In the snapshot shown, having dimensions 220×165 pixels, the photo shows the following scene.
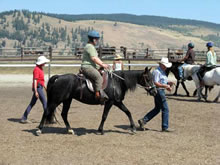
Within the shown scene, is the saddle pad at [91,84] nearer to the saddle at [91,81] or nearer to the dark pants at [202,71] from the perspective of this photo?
the saddle at [91,81]

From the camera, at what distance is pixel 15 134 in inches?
362

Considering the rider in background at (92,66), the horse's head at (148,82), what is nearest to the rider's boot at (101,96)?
the rider in background at (92,66)

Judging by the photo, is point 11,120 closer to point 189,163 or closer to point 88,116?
point 88,116

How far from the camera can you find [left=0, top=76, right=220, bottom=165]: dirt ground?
707 centimetres

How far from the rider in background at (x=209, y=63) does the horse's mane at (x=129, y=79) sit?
5.79 m

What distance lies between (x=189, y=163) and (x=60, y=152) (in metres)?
2.40

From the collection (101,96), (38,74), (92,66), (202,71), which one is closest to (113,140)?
(101,96)

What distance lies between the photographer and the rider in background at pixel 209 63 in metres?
14.3

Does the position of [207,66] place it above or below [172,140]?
above

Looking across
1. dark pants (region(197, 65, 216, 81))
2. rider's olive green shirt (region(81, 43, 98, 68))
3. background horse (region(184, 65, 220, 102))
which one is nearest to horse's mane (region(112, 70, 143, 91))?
rider's olive green shirt (region(81, 43, 98, 68))

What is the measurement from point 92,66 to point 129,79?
3.13 ft

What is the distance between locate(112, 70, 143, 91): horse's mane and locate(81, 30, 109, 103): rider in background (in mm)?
549

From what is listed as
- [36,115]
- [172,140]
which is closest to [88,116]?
[36,115]

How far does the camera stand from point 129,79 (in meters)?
9.24
